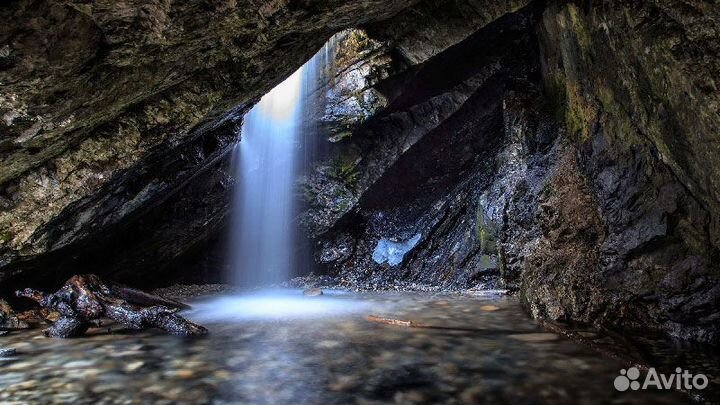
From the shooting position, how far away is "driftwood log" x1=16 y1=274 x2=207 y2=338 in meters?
5.78

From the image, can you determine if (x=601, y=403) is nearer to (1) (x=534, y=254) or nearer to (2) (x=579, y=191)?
(1) (x=534, y=254)

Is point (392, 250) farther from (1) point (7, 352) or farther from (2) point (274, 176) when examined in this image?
(1) point (7, 352)

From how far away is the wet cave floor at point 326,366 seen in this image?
347 cm

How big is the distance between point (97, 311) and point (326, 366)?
389 centimetres

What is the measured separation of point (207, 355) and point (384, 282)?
7.64 metres

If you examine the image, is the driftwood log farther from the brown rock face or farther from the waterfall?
the waterfall

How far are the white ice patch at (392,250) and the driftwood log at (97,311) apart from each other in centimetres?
695

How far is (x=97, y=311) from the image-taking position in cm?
637

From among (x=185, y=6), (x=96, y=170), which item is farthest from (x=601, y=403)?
(x=96, y=170)

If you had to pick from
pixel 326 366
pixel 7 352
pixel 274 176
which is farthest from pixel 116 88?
pixel 274 176

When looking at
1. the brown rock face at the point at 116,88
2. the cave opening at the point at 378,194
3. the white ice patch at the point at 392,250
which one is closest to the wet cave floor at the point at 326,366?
the cave opening at the point at 378,194

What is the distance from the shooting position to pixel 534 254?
24.0ft

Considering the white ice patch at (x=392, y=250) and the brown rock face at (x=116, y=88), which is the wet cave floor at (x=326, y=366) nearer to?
the brown rock face at (x=116, y=88)

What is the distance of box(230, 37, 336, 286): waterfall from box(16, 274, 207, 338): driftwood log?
582 cm
